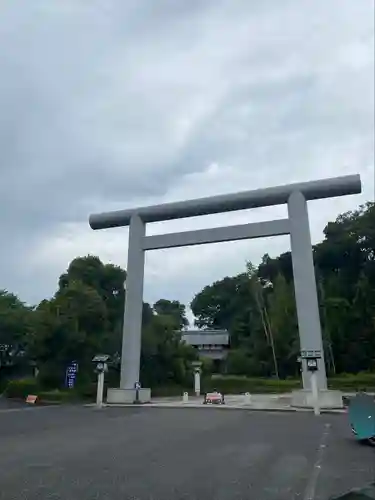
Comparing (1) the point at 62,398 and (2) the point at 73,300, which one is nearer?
(1) the point at 62,398

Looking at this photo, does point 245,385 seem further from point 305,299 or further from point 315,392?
point 315,392

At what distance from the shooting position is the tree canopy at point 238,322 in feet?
100

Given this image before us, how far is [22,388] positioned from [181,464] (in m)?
25.7

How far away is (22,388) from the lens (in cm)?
3031

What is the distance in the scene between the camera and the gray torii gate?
2062cm

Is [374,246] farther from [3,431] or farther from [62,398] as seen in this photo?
[3,431]

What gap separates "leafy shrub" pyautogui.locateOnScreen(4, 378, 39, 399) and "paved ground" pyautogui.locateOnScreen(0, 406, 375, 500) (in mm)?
18831

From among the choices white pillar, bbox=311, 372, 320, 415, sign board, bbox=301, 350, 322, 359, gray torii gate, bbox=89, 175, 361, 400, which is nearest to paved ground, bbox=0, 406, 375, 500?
white pillar, bbox=311, 372, 320, 415

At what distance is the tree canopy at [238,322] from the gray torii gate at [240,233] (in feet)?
24.0

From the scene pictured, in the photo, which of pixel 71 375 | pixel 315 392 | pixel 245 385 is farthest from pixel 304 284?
pixel 245 385

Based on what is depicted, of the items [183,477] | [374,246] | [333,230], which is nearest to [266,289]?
[333,230]

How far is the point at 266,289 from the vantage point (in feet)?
173

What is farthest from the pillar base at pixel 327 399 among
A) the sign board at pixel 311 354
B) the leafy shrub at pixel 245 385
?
the leafy shrub at pixel 245 385

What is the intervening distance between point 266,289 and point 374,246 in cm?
1323
